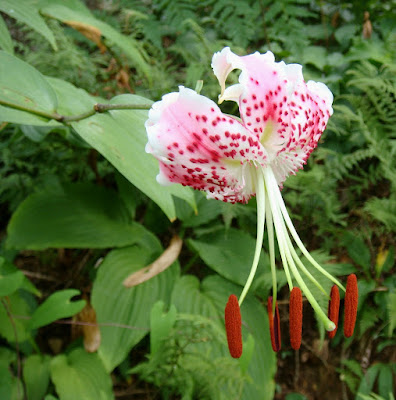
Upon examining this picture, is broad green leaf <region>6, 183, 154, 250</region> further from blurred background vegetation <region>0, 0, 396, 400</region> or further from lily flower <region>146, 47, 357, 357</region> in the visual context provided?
lily flower <region>146, 47, 357, 357</region>

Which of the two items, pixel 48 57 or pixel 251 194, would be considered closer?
pixel 251 194

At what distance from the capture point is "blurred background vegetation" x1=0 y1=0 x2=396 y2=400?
1110 millimetres

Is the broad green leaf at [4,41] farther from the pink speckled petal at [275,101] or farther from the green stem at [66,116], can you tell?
the pink speckled petal at [275,101]

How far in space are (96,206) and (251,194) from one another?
757 millimetres

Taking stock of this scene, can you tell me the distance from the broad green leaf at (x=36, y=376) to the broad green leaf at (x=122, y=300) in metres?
0.15

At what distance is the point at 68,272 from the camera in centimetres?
148

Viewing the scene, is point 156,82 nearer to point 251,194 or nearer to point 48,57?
point 48,57

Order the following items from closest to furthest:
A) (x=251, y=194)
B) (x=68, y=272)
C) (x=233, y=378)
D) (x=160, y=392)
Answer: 1. (x=251, y=194)
2. (x=233, y=378)
3. (x=160, y=392)
4. (x=68, y=272)

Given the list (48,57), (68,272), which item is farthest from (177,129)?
(48,57)

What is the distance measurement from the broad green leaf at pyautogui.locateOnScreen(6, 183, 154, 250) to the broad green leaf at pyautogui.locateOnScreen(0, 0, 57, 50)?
0.48 metres

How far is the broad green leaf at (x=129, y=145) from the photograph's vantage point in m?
0.74

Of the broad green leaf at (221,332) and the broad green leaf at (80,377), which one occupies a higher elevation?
the broad green leaf at (221,332)

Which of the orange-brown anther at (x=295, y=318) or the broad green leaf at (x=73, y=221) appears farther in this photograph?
the broad green leaf at (x=73, y=221)

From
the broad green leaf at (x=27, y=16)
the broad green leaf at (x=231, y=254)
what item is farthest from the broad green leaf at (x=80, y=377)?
the broad green leaf at (x=27, y=16)
